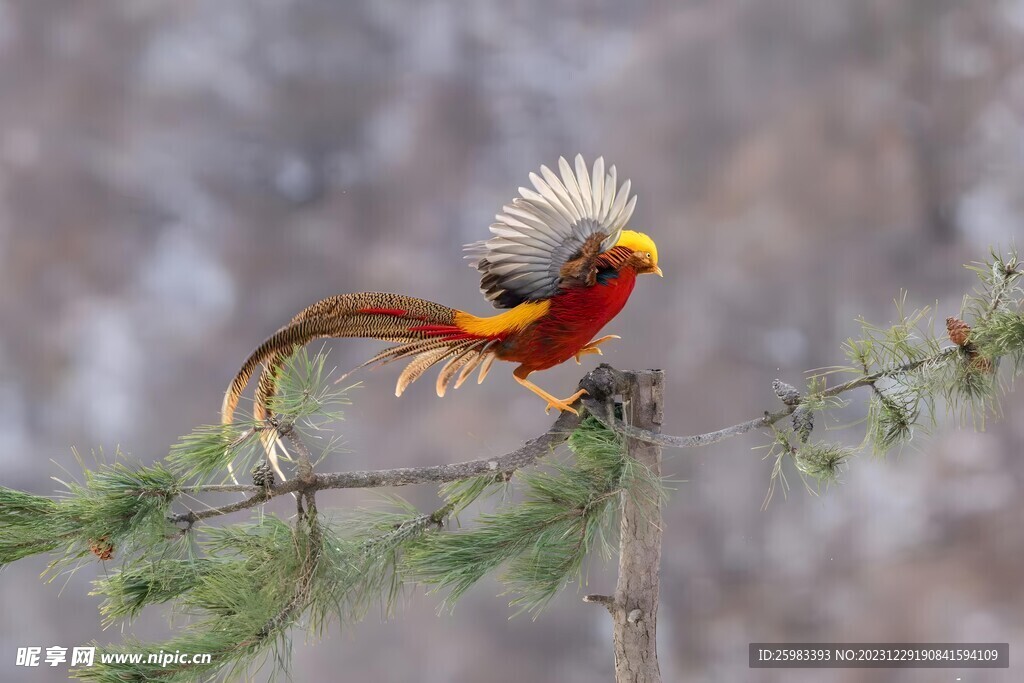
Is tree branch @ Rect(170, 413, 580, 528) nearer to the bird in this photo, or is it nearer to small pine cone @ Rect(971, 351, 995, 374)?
the bird

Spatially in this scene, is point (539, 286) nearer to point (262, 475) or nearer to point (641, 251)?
point (641, 251)

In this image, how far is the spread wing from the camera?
1.12m

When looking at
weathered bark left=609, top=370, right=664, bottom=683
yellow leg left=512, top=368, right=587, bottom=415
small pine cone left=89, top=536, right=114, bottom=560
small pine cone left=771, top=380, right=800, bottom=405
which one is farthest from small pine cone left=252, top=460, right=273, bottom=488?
small pine cone left=771, top=380, right=800, bottom=405

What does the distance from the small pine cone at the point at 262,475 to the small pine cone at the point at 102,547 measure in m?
0.16

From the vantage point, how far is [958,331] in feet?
3.56

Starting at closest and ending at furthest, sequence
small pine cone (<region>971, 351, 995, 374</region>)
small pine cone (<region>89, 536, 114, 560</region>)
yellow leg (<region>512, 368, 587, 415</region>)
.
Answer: small pine cone (<region>89, 536, 114, 560</region>) < small pine cone (<region>971, 351, 995, 374</region>) < yellow leg (<region>512, 368, 587, 415</region>)

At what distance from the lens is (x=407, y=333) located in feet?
3.61

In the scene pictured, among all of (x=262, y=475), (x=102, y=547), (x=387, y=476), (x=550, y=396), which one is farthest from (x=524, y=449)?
(x=102, y=547)

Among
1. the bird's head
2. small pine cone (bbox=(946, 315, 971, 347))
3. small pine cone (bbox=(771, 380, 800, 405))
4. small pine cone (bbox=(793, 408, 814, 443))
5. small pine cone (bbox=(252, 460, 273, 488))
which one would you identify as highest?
the bird's head

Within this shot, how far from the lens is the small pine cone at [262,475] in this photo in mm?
997

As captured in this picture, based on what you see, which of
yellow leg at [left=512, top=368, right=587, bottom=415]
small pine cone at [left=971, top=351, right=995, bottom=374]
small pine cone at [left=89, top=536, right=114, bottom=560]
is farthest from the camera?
yellow leg at [left=512, top=368, right=587, bottom=415]

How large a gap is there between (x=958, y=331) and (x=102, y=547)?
0.95 meters

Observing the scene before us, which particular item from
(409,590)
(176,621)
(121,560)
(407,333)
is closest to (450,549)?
(409,590)

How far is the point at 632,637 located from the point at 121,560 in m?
0.64
